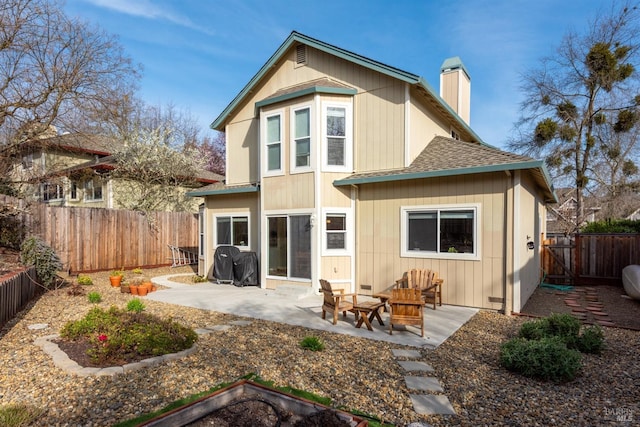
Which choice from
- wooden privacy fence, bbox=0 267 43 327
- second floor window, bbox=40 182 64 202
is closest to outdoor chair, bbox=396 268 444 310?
wooden privacy fence, bbox=0 267 43 327

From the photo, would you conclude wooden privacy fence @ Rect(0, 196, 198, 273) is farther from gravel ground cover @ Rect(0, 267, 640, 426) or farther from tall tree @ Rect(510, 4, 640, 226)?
tall tree @ Rect(510, 4, 640, 226)

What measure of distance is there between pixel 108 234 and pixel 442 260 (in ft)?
39.1

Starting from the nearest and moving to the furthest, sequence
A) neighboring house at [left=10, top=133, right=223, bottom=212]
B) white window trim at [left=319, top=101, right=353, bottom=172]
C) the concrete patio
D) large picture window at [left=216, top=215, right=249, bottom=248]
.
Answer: the concrete patio → white window trim at [left=319, top=101, right=353, bottom=172] → large picture window at [left=216, top=215, right=249, bottom=248] → neighboring house at [left=10, top=133, right=223, bottom=212]

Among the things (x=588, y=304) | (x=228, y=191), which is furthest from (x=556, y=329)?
(x=228, y=191)

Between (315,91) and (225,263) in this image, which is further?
(225,263)

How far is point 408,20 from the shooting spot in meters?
12.4

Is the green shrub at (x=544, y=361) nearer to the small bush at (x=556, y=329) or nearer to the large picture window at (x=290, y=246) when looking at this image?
the small bush at (x=556, y=329)

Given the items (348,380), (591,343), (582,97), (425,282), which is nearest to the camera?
(348,380)

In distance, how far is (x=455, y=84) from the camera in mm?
13555

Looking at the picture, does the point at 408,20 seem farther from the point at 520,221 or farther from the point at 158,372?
the point at 158,372

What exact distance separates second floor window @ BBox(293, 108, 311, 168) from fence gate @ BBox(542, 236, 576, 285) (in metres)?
9.47

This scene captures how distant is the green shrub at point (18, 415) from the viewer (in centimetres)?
296

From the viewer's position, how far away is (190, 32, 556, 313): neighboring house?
7719mm

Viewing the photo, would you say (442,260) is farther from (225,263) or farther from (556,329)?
(225,263)
